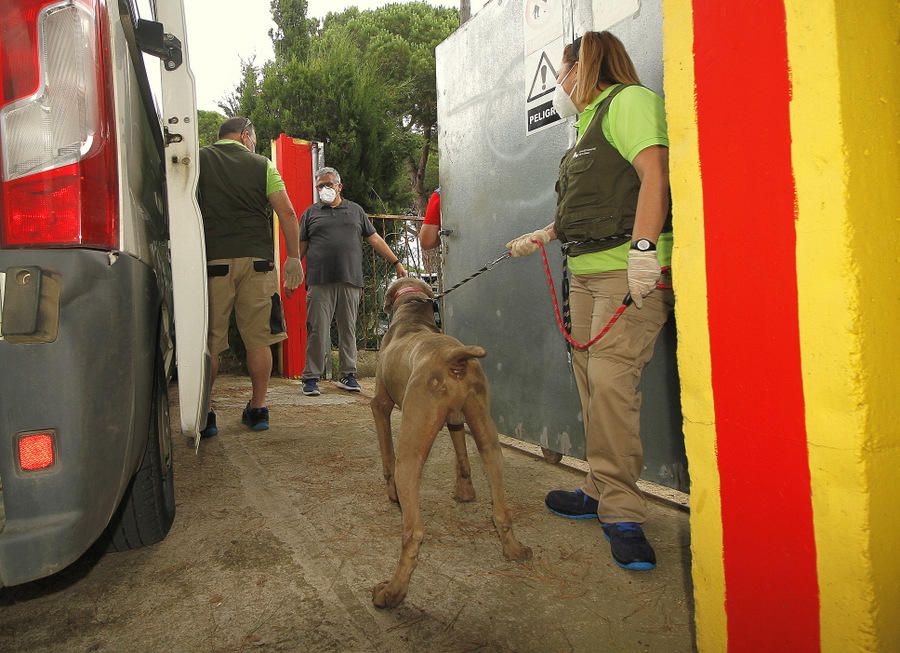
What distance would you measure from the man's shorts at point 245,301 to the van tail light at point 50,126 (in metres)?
2.86

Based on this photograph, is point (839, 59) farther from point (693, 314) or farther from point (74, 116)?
point (74, 116)

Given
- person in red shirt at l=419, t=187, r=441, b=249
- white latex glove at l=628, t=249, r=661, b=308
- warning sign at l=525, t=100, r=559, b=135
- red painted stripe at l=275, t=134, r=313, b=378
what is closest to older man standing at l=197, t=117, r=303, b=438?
person in red shirt at l=419, t=187, r=441, b=249

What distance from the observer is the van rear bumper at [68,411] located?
4.51 feet

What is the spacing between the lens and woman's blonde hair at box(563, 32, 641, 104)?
2.55 m

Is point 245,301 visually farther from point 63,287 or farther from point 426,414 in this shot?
point 63,287

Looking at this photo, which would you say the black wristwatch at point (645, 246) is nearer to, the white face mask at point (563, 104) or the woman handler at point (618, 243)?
the woman handler at point (618, 243)

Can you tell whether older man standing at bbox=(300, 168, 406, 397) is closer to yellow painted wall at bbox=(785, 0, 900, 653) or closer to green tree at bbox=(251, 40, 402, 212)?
green tree at bbox=(251, 40, 402, 212)

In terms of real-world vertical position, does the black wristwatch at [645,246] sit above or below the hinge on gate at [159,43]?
below

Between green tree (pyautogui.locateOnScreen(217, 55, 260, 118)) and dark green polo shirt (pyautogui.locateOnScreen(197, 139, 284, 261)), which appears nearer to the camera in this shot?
dark green polo shirt (pyautogui.locateOnScreen(197, 139, 284, 261))

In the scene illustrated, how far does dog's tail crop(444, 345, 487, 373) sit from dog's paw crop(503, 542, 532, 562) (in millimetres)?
704

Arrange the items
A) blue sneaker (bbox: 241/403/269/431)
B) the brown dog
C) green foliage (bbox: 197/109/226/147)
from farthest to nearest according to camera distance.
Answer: green foliage (bbox: 197/109/226/147) → blue sneaker (bbox: 241/403/269/431) → the brown dog

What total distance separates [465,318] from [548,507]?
1.81 meters

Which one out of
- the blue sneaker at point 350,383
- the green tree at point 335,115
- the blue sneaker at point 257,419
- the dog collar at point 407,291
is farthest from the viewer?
the green tree at point 335,115

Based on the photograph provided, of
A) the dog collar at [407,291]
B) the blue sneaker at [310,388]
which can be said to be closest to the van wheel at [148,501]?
the dog collar at [407,291]
